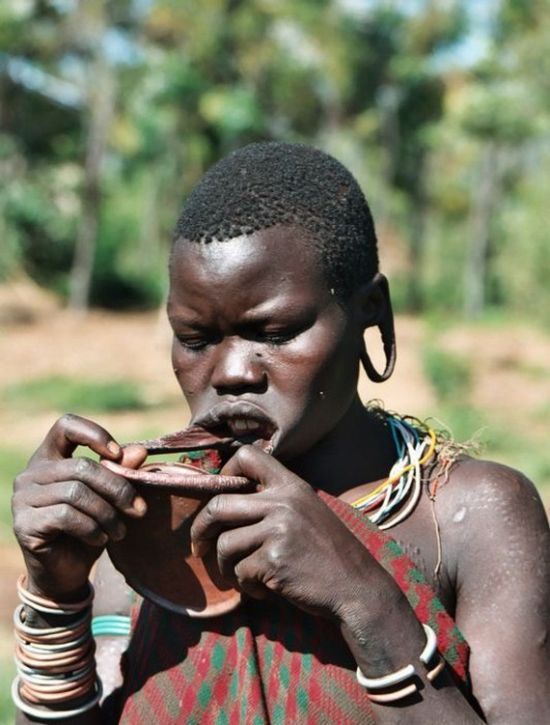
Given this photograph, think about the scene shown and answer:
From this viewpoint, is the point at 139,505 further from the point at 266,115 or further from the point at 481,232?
the point at 481,232

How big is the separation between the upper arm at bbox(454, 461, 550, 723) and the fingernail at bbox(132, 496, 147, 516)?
1.67ft

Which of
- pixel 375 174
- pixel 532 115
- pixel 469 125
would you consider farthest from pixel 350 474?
pixel 375 174

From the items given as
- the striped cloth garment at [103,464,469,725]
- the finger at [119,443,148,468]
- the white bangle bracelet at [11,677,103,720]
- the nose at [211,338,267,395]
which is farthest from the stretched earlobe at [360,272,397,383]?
the white bangle bracelet at [11,677,103,720]

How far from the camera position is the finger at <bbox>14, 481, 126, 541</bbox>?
157cm

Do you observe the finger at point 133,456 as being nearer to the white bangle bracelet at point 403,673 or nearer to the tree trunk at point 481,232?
the white bangle bracelet at point 403,673

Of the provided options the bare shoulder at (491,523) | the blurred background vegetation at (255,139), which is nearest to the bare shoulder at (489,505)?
the bare shoulder at (491,523)

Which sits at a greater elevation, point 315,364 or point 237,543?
point 315,364

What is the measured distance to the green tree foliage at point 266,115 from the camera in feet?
63.5

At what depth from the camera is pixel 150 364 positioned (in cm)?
1659

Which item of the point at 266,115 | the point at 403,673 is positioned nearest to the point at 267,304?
the point at 403,673

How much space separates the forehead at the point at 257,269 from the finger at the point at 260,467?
0.26 meters

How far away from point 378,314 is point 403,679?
2.10 ft

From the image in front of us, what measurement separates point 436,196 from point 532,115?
51.8ft

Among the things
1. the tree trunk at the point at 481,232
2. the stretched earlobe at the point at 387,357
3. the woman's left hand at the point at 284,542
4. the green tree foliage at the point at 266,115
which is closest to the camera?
the woman's left hand at the point at 284,542
